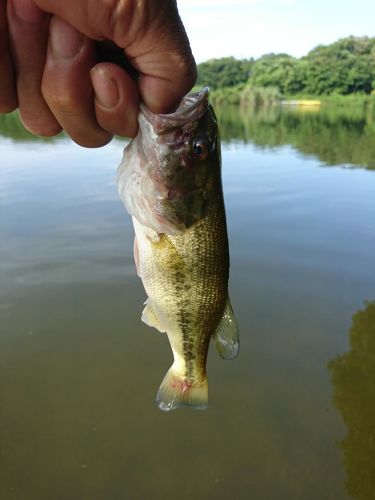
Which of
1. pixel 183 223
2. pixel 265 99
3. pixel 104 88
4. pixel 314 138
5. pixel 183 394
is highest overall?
pixel 104 88

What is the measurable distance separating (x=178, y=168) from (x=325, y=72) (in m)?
79.7

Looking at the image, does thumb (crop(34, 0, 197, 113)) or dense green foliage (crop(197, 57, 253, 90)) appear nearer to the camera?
thumb (crop(34, 0, 197, 113))

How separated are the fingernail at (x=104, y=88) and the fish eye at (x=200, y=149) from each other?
39 centimetres

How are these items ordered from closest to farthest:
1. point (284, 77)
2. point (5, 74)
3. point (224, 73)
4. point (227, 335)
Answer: point (5, 74)
point (227, 335)
point (284, 77)
point (224, 73)

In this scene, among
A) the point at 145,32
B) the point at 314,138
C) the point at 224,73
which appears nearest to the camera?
the point at 145,32

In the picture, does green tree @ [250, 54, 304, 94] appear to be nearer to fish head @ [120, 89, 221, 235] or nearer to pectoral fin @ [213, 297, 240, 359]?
pectoral fin @ [213, 297, 240, 359]

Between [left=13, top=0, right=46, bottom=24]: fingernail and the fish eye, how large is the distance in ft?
2.21

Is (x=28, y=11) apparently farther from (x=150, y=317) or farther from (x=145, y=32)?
(x=150, y=317)

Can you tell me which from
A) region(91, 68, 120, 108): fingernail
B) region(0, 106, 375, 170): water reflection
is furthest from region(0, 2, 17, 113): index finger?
region(0, 106, 375, 170): water reflection

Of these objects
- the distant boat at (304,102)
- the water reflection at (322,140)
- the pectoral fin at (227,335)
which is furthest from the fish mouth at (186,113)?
the distant boat at (304,102)

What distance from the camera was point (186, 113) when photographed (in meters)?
1.81

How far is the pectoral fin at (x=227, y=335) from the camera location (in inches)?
89.4

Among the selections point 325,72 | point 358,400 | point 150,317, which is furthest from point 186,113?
point 325,72

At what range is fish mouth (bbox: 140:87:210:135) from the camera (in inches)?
69.5
